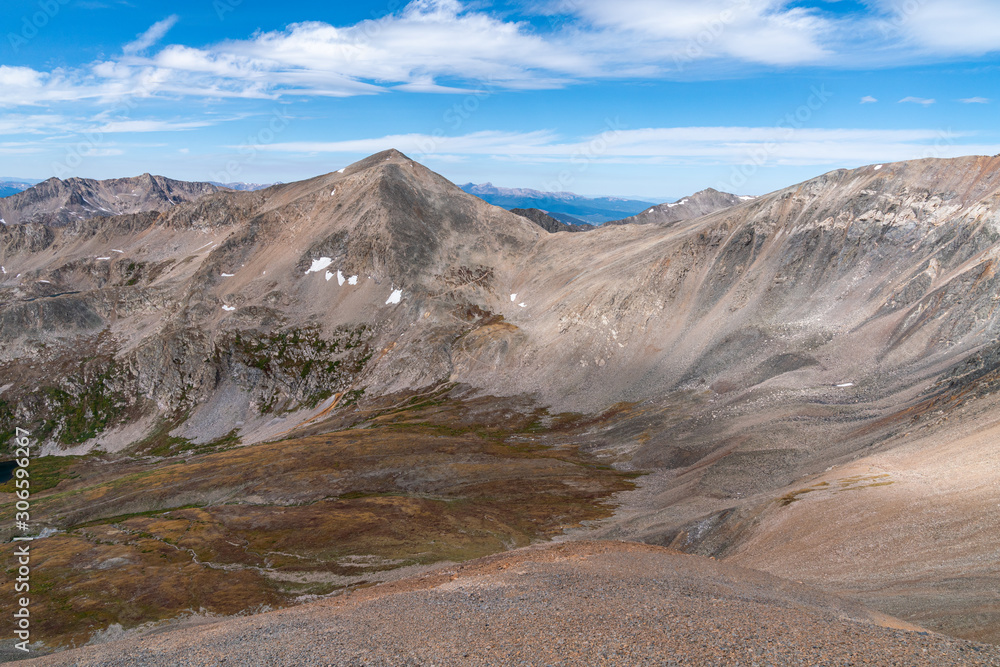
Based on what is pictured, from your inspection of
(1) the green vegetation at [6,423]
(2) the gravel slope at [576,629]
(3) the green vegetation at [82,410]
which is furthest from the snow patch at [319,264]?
(2) the gravel slope at [576,629]

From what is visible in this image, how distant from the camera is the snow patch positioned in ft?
594

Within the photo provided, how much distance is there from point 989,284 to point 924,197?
32.2 metres

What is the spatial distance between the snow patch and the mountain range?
746mm

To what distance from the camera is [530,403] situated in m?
128

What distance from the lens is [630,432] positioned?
101625 millimetres

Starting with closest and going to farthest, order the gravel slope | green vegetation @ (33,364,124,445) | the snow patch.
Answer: the gravel slope → green vegetation @ (33,364,124,445) → the snow patch

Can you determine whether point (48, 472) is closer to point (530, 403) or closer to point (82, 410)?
point (82, 410)

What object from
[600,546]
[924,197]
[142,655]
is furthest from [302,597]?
[924,197]

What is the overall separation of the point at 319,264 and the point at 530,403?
96.2 metres

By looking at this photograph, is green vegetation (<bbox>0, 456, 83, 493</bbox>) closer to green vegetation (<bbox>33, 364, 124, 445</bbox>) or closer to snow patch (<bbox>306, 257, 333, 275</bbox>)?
green vegetation (<bbox>33, 364, 124, 445</bbox>)

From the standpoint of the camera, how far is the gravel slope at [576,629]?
25.8 meters

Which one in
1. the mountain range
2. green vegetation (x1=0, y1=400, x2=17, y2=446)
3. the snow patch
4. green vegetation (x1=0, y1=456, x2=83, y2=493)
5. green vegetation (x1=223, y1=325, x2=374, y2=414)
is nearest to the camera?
the mountain range

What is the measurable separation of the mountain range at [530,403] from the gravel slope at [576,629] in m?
7.47

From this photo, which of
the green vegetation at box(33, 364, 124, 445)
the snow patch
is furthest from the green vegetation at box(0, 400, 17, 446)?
the snow patch
